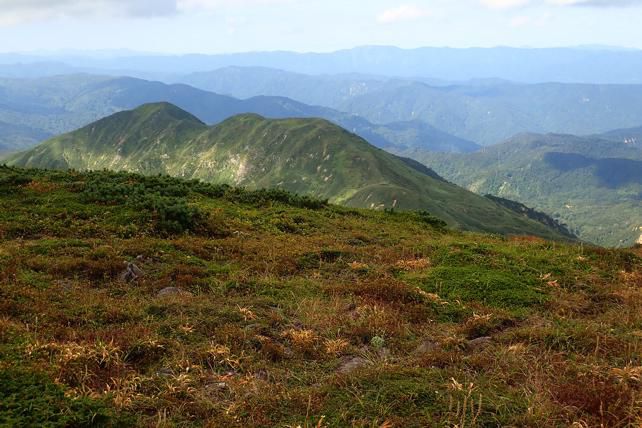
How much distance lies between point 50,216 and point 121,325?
45.9 ft

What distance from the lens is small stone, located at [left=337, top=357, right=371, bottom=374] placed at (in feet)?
30.4

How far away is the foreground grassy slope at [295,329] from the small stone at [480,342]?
5 centimetres

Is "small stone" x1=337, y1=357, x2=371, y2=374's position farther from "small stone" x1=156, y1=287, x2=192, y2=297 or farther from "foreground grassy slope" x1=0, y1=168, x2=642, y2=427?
"small stone" x1=156, y1=287, x2=192, y2=297

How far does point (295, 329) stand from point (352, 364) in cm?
227

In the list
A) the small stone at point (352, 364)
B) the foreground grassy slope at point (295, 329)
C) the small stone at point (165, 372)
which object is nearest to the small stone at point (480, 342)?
the foreground grassy slope at point (295, 329)

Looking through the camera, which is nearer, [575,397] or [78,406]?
[78,406]

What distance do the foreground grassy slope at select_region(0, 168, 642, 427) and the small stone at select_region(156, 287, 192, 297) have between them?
0.09 meters

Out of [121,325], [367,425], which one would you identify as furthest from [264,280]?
[367,425]

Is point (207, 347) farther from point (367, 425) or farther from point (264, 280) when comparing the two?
point (264, 280)

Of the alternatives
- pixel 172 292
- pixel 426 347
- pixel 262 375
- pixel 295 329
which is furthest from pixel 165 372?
pixel 426 347

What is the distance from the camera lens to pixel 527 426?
704cm

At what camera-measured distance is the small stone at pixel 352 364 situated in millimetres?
9262

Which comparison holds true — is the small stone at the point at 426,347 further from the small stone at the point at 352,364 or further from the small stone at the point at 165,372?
the small stone at the point at 165,372

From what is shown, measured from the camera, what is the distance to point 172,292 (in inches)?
548
